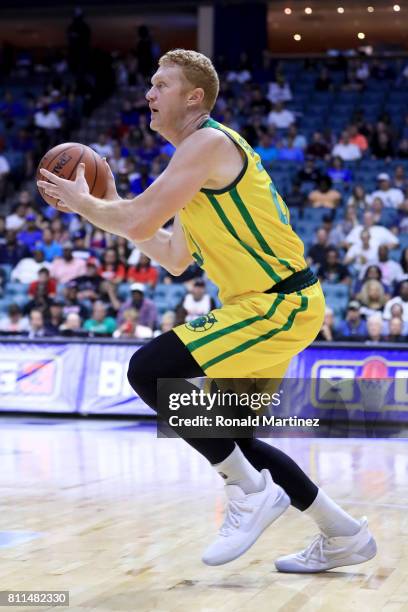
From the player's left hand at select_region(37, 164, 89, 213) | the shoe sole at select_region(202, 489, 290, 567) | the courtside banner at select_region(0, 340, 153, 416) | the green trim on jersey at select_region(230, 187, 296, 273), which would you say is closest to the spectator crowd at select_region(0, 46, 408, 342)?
the courtside banner at select_region(0, 340, 153, 416)

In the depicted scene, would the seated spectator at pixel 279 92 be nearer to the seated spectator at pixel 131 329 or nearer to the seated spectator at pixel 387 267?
the seated spectator at pixel 387 267

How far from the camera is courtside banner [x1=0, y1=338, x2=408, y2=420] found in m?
10.8

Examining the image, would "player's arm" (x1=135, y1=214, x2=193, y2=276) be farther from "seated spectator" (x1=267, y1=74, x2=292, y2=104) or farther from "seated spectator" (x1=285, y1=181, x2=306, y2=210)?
"seated spectator" (x1=267, y1=74, x2=292, y2=104)

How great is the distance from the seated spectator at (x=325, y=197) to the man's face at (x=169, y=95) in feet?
38.7

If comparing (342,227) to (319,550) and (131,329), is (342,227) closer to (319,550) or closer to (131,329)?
(131,329)

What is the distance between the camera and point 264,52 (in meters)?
21.8

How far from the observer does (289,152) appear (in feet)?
56.1

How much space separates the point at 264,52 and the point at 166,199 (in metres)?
18.8

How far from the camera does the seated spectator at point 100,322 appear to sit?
12831 mm

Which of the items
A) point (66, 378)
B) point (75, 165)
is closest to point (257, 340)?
point (75, 165)

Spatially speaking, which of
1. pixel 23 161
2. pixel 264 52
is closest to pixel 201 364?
pixel 23 161

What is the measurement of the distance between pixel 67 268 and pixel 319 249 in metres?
3.58

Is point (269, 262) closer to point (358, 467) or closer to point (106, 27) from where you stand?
point (358, 467)

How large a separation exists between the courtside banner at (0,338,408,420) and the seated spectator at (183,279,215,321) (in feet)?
5.15
